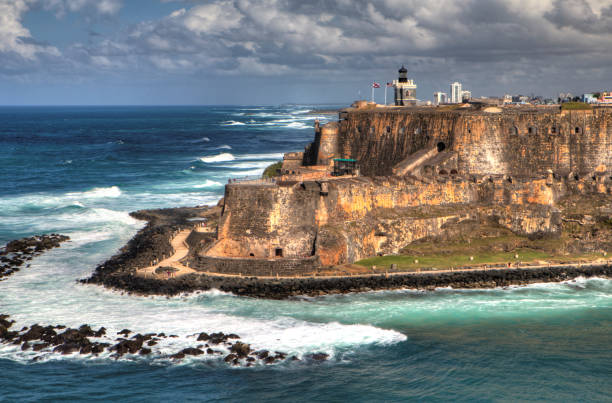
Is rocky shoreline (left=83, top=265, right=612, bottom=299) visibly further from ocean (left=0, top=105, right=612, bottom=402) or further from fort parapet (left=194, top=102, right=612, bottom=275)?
fort parapet (left=194, top=102, right=612, bottom=275)

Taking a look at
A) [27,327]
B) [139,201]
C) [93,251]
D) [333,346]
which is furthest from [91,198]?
[333,346]

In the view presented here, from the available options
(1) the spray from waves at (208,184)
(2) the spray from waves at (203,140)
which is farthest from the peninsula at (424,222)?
(2) the spray from waves at (203,140)

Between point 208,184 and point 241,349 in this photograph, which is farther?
point 208,184

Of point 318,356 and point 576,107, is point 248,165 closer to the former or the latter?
point 576,107

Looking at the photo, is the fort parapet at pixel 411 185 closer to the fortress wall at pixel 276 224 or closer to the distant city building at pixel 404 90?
the fortress wall at pixel 276 224

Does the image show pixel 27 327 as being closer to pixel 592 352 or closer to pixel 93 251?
pixel 93 251

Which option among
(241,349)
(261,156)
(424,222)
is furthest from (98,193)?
(241,349)
